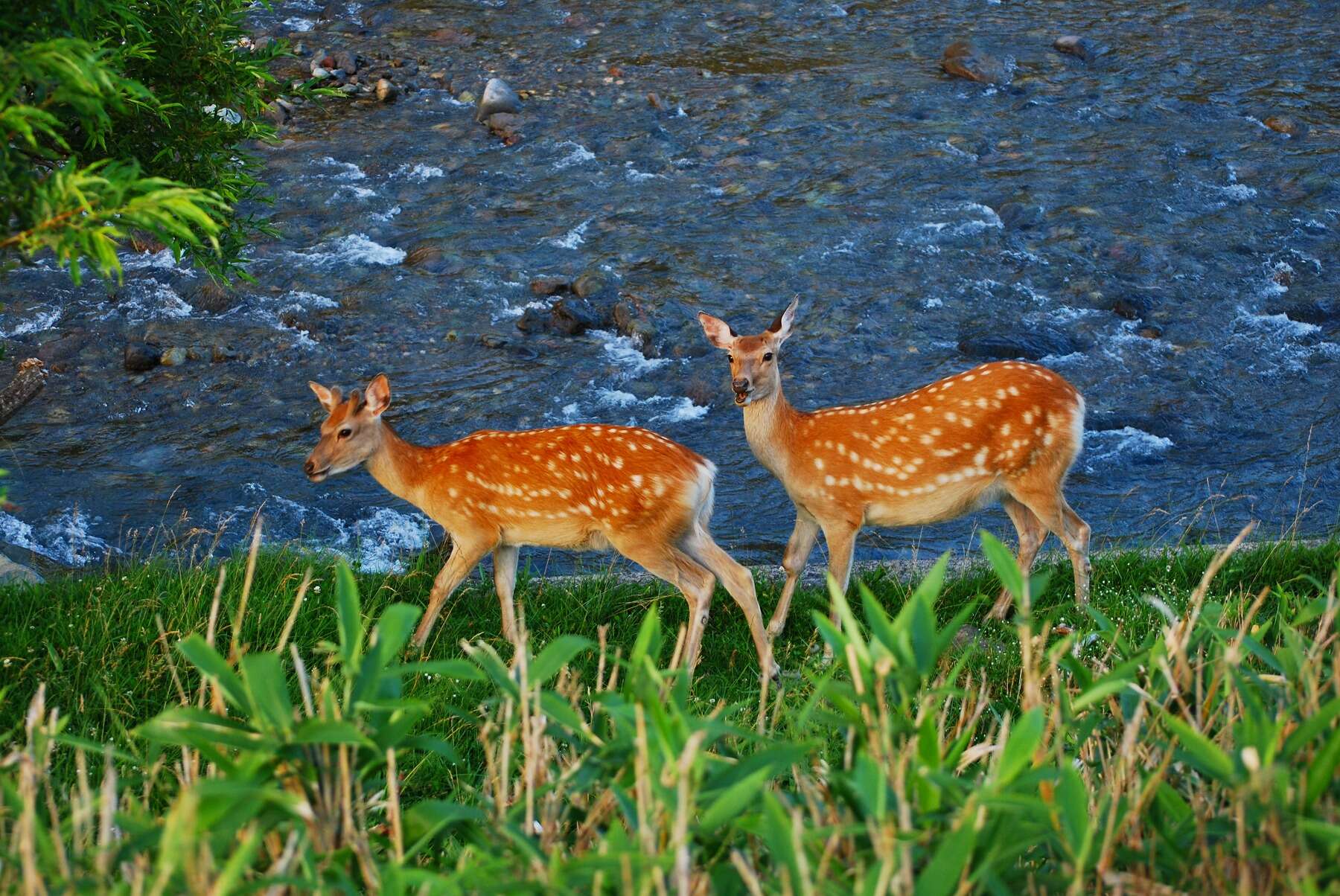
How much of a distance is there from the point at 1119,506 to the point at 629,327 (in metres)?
4.04

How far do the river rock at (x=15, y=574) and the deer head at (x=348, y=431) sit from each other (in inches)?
53.8

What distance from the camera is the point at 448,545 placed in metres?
8.21

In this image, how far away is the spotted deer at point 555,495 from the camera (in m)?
7.04

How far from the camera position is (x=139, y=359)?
11.3 m

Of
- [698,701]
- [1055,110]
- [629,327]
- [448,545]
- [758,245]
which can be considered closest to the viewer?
[698,701]

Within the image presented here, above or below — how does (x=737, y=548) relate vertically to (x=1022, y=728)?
below

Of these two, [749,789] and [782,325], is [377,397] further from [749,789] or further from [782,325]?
[749,789]

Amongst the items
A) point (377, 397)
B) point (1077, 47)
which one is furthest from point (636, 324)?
→ point (1077, 47)

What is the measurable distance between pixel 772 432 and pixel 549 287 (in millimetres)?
4842

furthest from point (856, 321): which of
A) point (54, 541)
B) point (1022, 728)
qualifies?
point (1022, 728)

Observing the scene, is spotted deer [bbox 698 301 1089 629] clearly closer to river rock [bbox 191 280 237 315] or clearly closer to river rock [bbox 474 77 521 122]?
river rock [bbox 191 280 237 315]

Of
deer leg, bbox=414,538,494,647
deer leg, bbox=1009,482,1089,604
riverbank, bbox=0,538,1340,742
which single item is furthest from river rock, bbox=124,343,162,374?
deer leg, bbox=1009,482,1089,604

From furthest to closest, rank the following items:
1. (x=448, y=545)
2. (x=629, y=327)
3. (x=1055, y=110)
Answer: (x=1055, y=110) < (x=629, y=327) < (x=448, y=545)

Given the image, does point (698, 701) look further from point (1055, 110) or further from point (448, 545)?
point (1055, 110)
